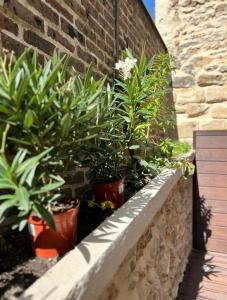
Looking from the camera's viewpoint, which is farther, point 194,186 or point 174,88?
point 174,88

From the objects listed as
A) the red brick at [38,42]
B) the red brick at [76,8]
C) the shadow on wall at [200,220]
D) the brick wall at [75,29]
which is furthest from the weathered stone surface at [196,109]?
the red brick at [38,42]

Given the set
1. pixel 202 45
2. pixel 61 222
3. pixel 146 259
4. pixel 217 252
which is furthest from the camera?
pixel 202 45

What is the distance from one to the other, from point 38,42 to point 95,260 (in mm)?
1113

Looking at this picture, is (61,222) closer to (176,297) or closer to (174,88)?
(176,297)

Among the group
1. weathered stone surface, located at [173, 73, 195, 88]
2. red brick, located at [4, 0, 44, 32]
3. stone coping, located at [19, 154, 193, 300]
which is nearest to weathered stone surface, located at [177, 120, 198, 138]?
weathered stone surface, located at [173, 73, 195, 88]

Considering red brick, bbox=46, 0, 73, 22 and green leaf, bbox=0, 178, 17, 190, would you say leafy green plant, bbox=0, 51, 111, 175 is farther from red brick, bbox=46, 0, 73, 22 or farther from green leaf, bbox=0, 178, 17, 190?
red brick, bbox=46, 0, 73, 22

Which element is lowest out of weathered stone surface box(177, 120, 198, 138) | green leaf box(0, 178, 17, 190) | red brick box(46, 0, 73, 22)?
green leaf box(0, 178, 17, 190)

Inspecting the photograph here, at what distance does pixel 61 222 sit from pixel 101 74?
1.53 metres

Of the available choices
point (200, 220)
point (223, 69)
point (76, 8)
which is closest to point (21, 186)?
point (76, 8)

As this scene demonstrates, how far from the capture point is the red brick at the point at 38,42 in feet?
4.77

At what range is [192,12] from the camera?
15.0 ft

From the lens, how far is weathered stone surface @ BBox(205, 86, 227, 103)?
443 cm

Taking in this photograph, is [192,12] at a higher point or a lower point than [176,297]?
higher

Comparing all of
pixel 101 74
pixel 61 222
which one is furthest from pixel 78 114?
pixel 101 74
